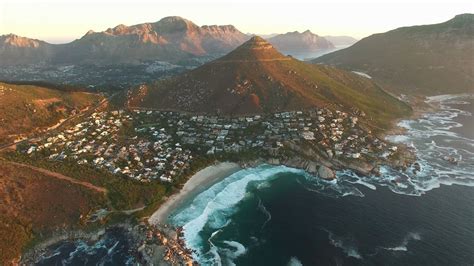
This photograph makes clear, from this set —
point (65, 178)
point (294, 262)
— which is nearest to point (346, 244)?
point (294, 262)

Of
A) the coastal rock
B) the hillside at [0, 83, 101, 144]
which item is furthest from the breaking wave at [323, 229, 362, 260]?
the hillside at [0, 83, 101, 144]

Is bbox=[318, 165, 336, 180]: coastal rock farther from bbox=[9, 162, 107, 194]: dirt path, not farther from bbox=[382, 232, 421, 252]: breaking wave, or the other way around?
bbox=[9, 162, 107, 194]: dirt path

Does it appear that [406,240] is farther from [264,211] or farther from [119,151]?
[119,151]

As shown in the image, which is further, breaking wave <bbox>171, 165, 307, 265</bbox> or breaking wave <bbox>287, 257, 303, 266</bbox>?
breaking wave <bbox>171, 165, 307, 265</bbox>

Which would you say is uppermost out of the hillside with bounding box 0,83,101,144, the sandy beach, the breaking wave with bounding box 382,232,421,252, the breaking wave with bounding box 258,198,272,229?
the hillside with bounding box 0,83,101,144

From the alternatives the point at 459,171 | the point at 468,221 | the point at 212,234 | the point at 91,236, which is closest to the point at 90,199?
the point at 91,236

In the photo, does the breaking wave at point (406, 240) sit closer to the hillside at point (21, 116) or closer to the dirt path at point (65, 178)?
the dirt path at point (65, 178)

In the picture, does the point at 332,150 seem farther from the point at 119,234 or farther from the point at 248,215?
the point at 119,234
